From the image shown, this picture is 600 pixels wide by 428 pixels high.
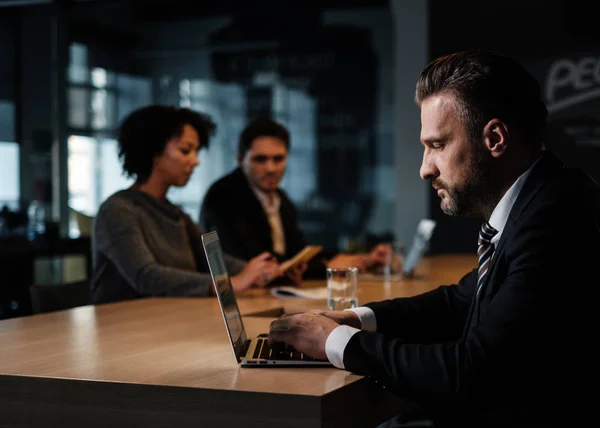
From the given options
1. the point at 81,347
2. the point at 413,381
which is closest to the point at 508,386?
the point at 413,381

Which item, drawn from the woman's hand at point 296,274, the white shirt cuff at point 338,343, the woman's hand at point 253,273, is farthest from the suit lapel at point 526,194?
the woman's hand at point 296,274

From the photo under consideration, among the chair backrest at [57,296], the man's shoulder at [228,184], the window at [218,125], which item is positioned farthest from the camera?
the window at [218,125]

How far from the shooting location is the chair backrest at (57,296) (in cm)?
314

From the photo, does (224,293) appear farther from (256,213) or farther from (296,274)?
(256,213)

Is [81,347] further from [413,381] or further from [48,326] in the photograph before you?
[413,381]

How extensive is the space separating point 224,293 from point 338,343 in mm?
375

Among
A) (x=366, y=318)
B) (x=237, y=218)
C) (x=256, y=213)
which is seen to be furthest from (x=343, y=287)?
(x=256, y=213)

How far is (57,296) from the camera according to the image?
10.7ft

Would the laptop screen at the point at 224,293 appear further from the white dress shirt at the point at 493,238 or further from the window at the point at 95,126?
the window at the point at 95,126

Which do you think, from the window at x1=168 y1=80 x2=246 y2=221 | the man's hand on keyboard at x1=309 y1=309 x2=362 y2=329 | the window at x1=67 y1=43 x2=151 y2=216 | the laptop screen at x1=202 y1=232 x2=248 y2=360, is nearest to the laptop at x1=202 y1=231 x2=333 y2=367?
the laptop screen at x1=202 y1=232 x2=248 y2=360

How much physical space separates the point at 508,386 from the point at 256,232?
125 inches

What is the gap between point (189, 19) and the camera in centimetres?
777

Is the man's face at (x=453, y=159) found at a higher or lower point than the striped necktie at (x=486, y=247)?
higher

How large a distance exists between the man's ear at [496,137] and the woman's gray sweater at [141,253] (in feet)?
5.61
